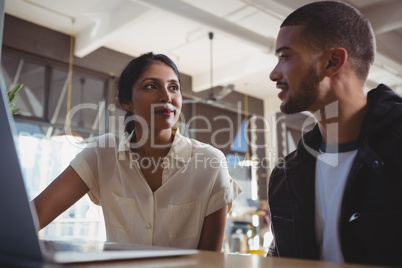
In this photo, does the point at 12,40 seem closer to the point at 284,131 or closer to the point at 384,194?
the point at 384,194

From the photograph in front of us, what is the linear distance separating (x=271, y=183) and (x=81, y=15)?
15.0ft

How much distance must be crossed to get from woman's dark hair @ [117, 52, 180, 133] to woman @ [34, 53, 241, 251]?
2.2 inches

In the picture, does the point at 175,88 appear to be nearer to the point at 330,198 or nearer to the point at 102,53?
the point at 330,198

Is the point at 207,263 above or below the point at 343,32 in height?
below

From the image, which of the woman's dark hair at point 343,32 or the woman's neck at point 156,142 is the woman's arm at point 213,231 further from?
the woman's dark hair at point 343,32

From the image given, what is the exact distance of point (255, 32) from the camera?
5.45 meters

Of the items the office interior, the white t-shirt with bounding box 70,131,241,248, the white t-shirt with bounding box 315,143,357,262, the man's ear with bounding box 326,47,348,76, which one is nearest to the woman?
the white t-shirt with bounding box 70,131,241,248

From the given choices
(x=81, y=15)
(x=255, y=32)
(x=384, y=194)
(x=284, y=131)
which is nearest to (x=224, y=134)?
(x=284, y=131)

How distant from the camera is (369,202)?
118 cm

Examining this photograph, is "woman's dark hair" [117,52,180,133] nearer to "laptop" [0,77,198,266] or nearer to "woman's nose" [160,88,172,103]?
"woman's nose" [160,88,172,103]

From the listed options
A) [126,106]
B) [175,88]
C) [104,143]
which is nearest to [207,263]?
[104,143]

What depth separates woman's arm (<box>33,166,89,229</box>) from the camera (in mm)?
1541

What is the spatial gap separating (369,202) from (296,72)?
1.82 ft

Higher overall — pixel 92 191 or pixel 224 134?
pixel 224 134
